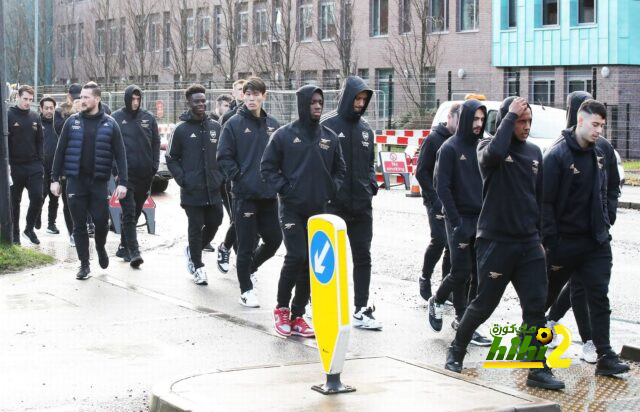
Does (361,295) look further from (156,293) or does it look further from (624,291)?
(624,291)

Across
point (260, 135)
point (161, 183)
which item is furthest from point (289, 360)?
point (161, 183)

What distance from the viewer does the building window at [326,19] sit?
5069cm

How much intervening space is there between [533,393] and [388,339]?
7.04ft

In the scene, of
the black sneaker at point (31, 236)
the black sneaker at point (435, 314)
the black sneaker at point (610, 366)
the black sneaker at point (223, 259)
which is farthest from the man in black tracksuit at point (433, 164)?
the black sneaker at point (31, 236)

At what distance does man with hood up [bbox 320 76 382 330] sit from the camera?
32.1 feet

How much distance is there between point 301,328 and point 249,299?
56.1 inches

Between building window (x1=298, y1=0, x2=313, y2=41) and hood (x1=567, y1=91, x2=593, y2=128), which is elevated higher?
building window (x1=298, y1=0, x2=313, y2=41)

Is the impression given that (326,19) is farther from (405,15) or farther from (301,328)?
(301,328)

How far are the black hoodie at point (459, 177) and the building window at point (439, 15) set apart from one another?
36.8 metres

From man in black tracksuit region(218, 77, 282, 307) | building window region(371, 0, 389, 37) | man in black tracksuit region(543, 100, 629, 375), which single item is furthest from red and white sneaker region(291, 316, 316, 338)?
building window region(371, 0, 389, 37)

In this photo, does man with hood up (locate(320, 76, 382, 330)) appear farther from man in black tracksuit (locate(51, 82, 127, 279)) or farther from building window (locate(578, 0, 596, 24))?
building window (locate(578, 0, 596, 24))

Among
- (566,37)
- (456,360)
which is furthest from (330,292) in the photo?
(566,37)

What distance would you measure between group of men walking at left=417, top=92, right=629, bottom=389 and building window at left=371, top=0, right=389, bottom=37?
3985 cm

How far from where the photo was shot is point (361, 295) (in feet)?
32.5
